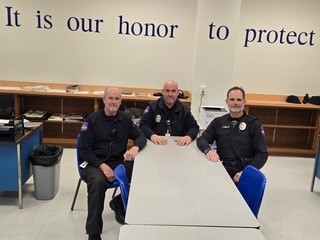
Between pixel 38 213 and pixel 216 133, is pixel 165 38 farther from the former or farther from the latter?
pixel 38 213

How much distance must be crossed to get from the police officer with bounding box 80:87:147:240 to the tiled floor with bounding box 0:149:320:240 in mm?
422

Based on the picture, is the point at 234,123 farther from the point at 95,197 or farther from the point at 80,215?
the point at 80,215

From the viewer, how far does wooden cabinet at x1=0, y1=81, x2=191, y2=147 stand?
16.4ft

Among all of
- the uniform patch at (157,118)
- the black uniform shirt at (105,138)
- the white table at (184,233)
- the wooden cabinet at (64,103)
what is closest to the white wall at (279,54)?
the wooden cabinet at (64,103)

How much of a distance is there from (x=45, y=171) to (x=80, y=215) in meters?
0.57

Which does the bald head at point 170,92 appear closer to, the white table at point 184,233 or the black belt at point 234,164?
the black belt at point 234,164

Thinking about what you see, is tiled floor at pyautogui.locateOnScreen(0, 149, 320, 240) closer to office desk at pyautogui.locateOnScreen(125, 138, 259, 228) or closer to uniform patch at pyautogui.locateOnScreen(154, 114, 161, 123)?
office desk at pyautogui.locateOnScreen(125, 138, 259, 228)

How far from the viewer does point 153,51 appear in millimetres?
5246

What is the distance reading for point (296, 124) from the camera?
5418 millimetres

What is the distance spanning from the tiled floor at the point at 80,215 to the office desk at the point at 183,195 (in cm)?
85

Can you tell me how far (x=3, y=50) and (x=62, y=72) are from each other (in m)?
0.97

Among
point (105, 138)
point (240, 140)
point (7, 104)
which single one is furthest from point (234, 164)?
point (7, 104)

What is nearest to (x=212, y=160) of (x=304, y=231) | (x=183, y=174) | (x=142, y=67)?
(x=183, y=174)

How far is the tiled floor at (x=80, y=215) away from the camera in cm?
272
